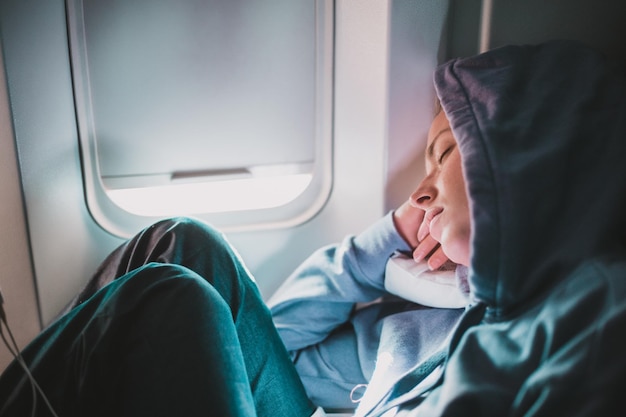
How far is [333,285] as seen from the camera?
111 cm

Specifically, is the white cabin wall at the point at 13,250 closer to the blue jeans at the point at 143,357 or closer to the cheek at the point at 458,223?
the blue jeans at the point at 143,357

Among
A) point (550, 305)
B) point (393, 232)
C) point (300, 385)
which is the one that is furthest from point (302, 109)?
point (550, 305)

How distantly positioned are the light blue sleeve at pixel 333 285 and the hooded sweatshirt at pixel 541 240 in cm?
34

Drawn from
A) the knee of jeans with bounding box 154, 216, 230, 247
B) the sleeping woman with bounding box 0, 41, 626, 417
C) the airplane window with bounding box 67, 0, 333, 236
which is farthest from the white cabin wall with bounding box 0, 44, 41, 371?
the sleeping woman with bounding box 0, 41, 626, 417

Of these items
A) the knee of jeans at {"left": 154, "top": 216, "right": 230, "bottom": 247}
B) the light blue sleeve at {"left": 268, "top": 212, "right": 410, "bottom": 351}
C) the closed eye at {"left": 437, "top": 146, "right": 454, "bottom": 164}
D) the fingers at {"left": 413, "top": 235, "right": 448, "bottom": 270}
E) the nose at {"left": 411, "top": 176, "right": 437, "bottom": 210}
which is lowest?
the light blue sleeve at {"left": 268, "top": 212, "right": 410, "bottom": 351}

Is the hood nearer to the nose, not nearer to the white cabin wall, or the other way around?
the nose

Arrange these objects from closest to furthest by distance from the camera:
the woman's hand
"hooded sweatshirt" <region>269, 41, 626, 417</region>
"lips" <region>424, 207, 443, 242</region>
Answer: "hooded sweatshirt" <region>269, 41, 626, 417</region>
"lips" <region>424, 207, 443, 242</region>
the woman's hand

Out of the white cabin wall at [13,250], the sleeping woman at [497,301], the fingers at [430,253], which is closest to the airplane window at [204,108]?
the white cabin wall at [13,250]

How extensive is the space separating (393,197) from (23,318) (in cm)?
79

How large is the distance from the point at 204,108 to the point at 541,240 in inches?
28.6

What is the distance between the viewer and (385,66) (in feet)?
3.52

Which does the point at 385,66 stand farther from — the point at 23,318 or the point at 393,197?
the point at 23,318

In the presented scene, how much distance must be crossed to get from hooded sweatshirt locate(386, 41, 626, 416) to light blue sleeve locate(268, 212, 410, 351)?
0.34 meters

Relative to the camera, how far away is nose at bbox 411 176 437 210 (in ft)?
3.11
